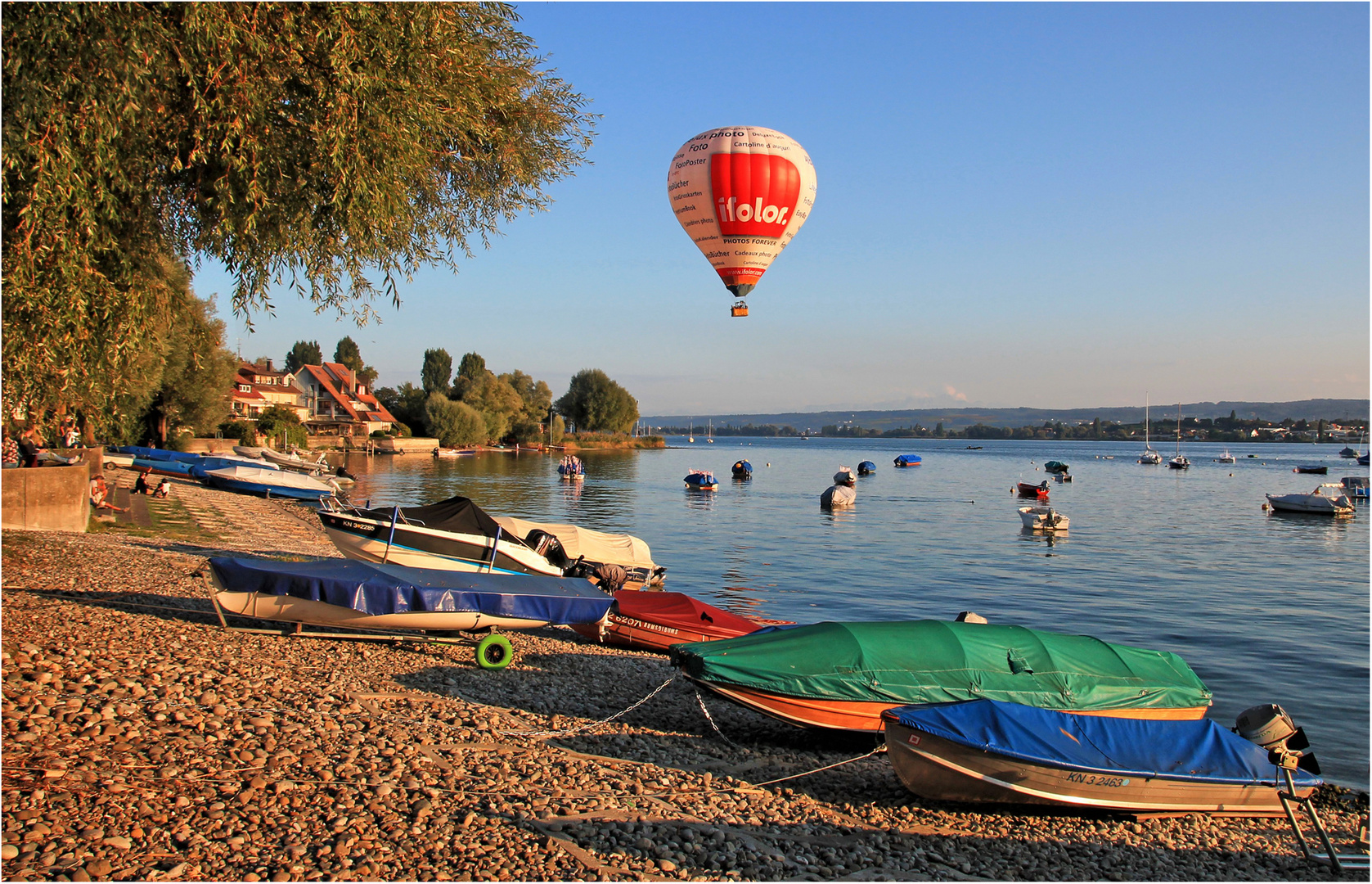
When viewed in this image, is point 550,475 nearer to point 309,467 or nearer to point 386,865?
point 309,467

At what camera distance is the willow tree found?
6531 mm

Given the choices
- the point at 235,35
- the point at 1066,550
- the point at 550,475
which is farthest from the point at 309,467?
the point at 235,35

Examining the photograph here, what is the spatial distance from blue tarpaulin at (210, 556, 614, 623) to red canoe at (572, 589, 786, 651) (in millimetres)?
2052

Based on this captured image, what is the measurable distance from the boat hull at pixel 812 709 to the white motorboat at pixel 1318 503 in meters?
54.9

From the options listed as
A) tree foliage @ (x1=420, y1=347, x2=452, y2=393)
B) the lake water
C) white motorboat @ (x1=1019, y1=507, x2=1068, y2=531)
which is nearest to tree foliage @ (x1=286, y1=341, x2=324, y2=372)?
tree foliage @ (x1=420, y1=347, x2=452, y2=393)

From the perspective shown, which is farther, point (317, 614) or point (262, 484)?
point (262, 484)

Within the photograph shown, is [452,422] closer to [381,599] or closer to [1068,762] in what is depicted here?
[381,599]

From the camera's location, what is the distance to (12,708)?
8.29 metres

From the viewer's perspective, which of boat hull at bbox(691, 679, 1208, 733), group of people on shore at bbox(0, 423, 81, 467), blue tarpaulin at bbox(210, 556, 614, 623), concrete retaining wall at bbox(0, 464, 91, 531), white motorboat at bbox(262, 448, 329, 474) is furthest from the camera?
white motorboat at bbox(262, 448, 329, 474)

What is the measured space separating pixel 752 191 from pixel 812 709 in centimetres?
1157

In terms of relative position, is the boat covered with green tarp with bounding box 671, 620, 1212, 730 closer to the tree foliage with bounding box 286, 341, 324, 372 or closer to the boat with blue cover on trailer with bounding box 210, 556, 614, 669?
the boat with blue cover on trailer with bounding box 210, 556, 614, 669

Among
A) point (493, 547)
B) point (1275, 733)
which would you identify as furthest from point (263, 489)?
point (1275, 733)

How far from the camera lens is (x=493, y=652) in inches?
520

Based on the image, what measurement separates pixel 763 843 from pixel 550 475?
7135cm
